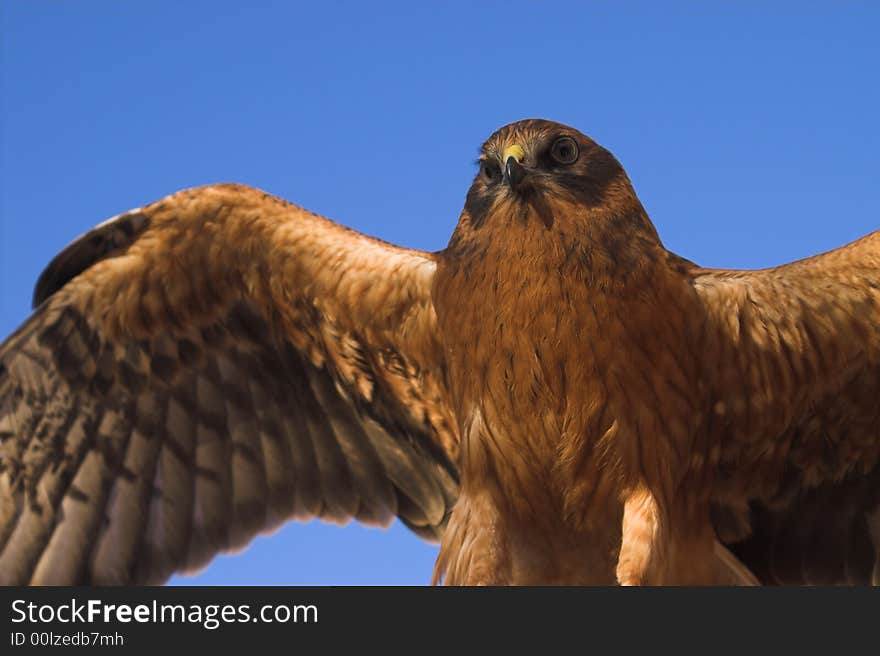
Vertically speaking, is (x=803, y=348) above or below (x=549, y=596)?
above

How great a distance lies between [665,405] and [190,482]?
11.2ft

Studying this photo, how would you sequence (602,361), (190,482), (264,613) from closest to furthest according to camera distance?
1. (264,613)
2. (602,361)
3. (190,482)

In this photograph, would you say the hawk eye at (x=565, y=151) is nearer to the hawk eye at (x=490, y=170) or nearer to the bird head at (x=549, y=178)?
the bird head at (x=549, y=178)

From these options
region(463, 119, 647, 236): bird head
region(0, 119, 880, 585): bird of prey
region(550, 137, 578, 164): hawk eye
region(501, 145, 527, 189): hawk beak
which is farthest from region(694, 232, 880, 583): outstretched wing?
region(501, 145, 527, 189): hawk beak

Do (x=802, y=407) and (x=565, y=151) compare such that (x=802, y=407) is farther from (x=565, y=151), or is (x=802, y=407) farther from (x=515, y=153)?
(x=515, y=153)

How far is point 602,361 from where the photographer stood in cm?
701

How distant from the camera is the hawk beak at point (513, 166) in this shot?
272 inches

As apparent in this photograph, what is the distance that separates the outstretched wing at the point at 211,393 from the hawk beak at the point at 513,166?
42.5 inches

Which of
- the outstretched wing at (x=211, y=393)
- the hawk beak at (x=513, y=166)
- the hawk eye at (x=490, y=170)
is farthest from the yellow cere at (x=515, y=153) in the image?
the outstretched wing at (x=211, y=393)

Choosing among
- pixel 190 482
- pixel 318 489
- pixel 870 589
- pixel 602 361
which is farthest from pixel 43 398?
pixel 870 589

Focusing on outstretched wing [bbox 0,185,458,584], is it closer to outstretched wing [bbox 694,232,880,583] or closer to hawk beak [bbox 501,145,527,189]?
hawk beak [bbox 501,145,527,189]

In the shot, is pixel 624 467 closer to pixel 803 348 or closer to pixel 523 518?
pixel 523 518

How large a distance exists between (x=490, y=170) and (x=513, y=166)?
37 centimetres

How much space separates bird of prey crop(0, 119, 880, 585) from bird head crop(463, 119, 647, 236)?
1cm
